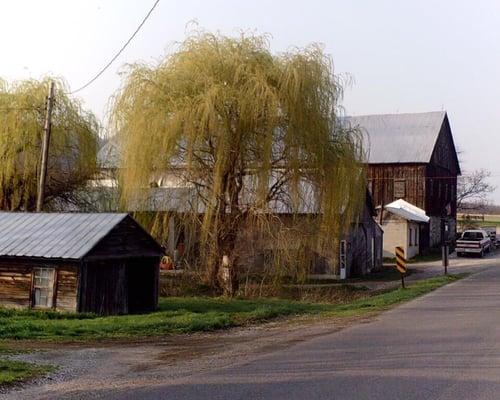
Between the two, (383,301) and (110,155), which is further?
(110,155)

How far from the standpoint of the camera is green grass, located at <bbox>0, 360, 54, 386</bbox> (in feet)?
29.8

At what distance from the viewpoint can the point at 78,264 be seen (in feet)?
61.7

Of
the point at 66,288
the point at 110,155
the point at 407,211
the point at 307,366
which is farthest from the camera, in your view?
the point at 407,211

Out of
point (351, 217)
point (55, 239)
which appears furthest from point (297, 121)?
point (55, 239)

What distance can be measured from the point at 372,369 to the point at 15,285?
1286cm

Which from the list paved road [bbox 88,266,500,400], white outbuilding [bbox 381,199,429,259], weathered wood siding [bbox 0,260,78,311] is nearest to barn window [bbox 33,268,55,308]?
weathered wood siding [bbox 0,260,78,311]

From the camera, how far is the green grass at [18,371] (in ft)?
29.8

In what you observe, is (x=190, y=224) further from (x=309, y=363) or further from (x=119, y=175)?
(x=309, y=363)

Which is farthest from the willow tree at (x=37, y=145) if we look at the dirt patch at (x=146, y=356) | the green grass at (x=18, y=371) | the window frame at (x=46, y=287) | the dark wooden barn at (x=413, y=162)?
the dark wooden barn at (x=413, y=162)

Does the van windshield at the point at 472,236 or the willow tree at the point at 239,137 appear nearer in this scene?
the willow tree at the point at 239,137

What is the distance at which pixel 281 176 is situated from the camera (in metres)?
25.4

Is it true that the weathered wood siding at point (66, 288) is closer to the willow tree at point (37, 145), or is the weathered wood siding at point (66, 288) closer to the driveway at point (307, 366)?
the driveway at point (307, 366)

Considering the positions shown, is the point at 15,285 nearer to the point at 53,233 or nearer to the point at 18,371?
the point at 53,233

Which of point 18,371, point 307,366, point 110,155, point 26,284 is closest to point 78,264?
point 26,284
